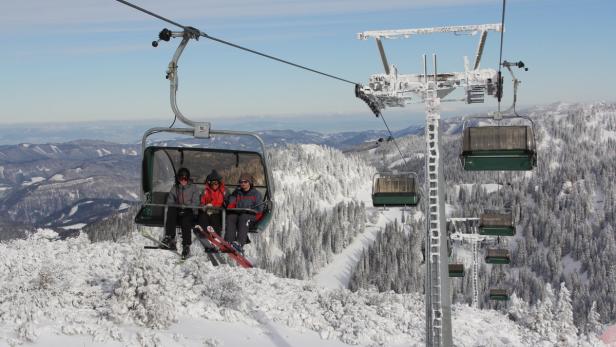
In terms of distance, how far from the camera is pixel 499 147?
1492 cm

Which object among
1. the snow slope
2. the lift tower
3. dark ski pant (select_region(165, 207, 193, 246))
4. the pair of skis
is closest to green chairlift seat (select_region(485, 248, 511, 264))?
the lift tower

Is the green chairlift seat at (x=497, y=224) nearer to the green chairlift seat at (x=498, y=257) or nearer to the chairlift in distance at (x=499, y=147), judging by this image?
the green chairlift seat at (x=498, y=257)

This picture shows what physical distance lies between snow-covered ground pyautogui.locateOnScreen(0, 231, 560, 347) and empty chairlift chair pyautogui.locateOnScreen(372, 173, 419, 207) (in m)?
8.16

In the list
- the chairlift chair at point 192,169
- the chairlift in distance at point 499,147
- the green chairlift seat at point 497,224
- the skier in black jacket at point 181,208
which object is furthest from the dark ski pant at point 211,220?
the green chairlift seat at point 497,224

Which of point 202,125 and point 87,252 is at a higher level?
point 202,125

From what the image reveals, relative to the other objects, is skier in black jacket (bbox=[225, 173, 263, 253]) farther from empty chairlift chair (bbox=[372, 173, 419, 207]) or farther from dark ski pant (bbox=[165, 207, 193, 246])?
empty chairlift chair (bbox=[372, 173, 419, 207])

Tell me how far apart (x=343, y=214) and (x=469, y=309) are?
15384 cm

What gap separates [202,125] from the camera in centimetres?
1031

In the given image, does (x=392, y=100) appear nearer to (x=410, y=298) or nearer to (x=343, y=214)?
(x=410, y=298)

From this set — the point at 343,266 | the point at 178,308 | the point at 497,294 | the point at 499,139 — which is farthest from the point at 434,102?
the point at 343,266

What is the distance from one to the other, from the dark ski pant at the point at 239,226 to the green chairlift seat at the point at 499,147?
5741mm

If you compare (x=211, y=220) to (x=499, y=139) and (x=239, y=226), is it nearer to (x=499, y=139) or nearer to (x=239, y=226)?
(x=239, y=226)

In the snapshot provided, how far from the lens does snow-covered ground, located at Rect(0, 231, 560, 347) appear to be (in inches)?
827

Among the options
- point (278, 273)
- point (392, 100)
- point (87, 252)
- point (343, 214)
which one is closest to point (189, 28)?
point (392, 100)
